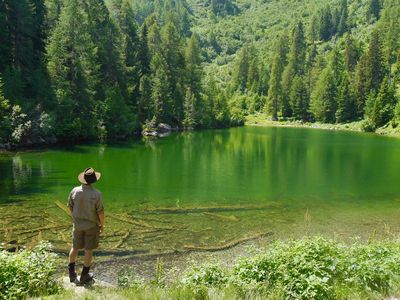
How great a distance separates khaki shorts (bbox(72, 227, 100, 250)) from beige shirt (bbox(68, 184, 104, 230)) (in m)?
0.19

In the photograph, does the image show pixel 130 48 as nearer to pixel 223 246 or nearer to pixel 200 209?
pixel 200 209

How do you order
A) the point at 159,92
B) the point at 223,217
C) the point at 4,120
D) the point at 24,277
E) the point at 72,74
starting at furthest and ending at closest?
1. the point at 159,92
2. the point at 72,74
3. the point at 4,120
4. the point at 223,217
5. the point at 24,277

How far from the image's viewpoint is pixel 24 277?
8406 millimetres

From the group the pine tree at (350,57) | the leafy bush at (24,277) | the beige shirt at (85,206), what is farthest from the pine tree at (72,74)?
the pine tree at (350,57)

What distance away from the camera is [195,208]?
78.8ft

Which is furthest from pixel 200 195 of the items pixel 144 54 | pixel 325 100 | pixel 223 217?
pixel 325 100

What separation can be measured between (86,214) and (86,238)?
0.65 m

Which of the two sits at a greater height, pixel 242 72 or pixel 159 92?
pixel 242 72

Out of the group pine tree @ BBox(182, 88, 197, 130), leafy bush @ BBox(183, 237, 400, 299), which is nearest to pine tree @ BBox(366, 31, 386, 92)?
pine tree @ BBox(182, 88, 197, 130)

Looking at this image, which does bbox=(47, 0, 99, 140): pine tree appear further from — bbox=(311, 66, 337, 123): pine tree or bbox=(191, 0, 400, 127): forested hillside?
bbox=(311, 66, 337, 123): pine tree

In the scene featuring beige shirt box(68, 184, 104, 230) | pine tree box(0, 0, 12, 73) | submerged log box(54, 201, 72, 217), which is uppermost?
pine tree box(0, 0, 12, 73)

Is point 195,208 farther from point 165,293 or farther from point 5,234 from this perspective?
point 165,293

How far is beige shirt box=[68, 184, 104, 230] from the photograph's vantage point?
9664 millimetres

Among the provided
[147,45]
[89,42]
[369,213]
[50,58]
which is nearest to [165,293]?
[369,213]
